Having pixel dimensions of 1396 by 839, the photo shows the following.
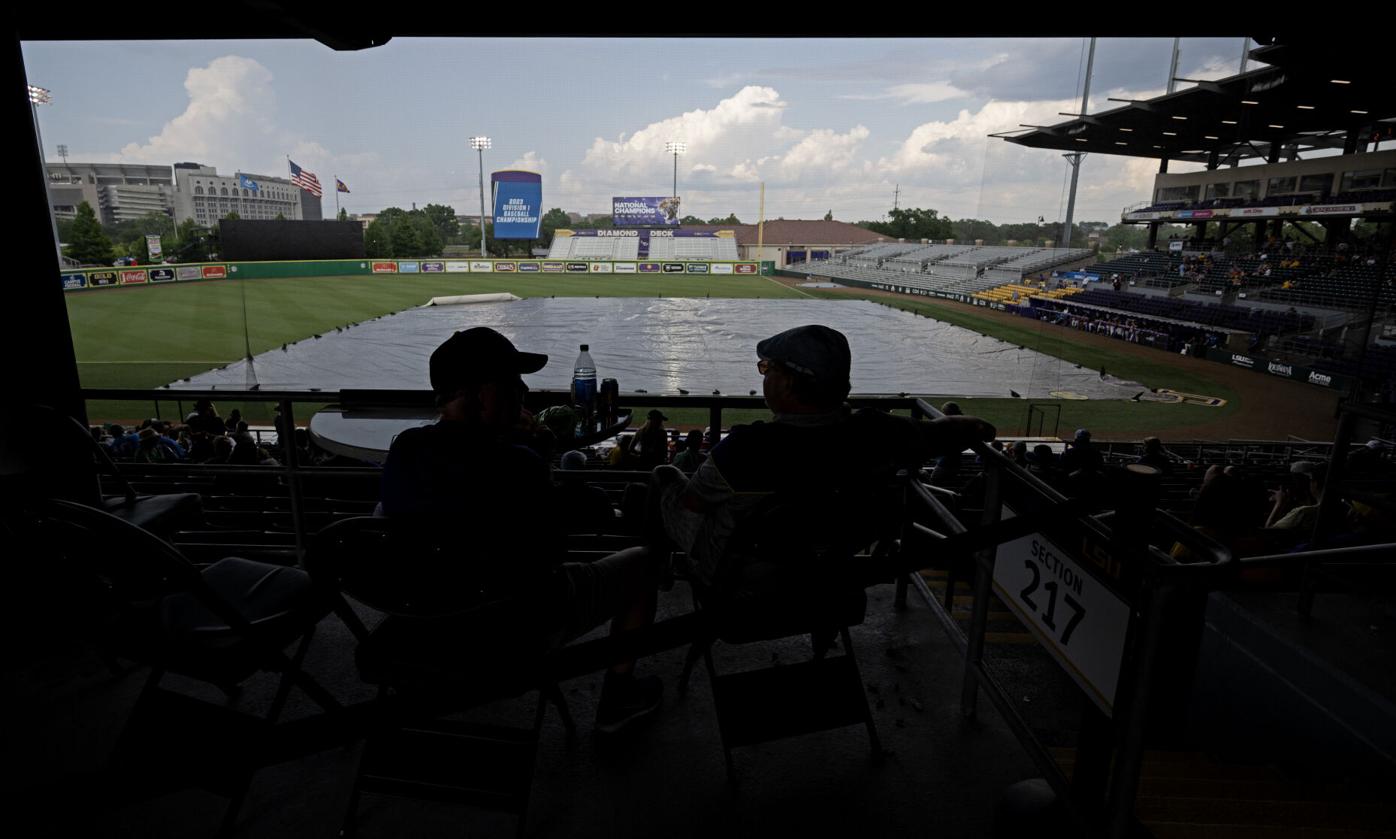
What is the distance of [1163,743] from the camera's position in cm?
371

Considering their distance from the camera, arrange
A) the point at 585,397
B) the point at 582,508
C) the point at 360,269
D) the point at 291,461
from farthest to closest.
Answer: the point at 360,269, the point at 585,397, the point at 291,461, the point at 582,508

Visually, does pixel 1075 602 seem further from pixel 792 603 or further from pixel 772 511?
pixel 792 603

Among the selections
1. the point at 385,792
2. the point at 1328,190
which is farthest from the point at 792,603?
the point at 1328,190

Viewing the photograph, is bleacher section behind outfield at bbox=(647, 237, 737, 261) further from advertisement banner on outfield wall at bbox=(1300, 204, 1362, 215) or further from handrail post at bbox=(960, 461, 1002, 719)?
handrail post at bbox=(960, 461, 1002, 719)

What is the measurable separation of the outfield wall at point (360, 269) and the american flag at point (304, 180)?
9.62 m

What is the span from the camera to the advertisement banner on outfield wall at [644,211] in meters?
80.4

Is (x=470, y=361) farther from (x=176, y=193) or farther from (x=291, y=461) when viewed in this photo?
(x=176, y=193)

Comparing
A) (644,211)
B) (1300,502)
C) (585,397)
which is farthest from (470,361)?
(644,211)

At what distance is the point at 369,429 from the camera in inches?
139

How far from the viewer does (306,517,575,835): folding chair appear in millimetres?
1572

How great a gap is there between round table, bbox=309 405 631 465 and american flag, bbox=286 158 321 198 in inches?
1135

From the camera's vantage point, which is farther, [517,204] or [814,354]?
[517,204]

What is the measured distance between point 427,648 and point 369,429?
2.14m

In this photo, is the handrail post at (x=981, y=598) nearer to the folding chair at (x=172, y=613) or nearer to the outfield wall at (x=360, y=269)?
the folding chair at (x=172, y=613)
